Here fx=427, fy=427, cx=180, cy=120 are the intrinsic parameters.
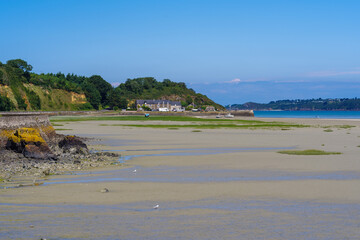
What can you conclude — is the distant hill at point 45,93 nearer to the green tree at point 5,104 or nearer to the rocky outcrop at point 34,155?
the green tree at point 5,104

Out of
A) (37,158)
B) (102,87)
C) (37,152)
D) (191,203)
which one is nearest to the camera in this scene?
(191,203)

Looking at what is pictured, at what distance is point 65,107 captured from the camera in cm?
14062

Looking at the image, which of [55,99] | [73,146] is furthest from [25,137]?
[55,99]

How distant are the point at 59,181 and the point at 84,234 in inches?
229

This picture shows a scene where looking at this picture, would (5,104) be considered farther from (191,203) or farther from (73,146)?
(191,203)

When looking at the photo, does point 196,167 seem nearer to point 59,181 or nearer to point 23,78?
point 59,181

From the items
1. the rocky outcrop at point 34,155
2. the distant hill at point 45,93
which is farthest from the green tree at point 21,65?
the rocky outcrop at point 34,155

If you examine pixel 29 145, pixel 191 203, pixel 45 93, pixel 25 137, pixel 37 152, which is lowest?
pixel 191 203

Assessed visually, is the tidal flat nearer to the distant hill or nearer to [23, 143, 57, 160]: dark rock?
[23, 143, 57, 160]: dark rock

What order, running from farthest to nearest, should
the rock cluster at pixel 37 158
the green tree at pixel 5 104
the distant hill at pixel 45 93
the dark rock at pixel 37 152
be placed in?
the distant hill at pixel 45 93 → the green tree at pixel 5 104 → the dark rock at pixel 37 152 → the rock cluster at pixel 37 158

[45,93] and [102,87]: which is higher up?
[102,87]

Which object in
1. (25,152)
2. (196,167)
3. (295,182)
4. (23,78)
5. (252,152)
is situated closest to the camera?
(295,182)

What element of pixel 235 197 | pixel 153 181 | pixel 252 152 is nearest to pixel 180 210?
pixel 235 197

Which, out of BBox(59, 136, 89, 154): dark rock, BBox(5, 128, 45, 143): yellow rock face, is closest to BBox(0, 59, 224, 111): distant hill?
BBox(59, 136, 89, 154): dark rock
